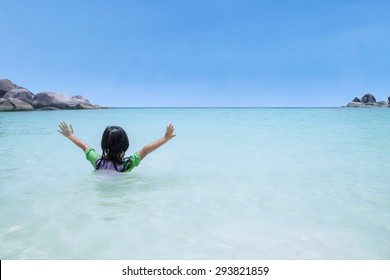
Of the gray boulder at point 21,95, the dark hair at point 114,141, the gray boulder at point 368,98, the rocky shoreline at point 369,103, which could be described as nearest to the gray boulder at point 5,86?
the gray boulder at point 21,95

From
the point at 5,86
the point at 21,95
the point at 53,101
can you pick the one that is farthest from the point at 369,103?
the point at 5,86

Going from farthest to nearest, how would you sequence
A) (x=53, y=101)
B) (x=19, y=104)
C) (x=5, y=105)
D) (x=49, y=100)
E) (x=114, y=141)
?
(x=53, y=101), (x=49, y=100), (x=19, y=104), (x=5, y=105), (x=114, y=141)

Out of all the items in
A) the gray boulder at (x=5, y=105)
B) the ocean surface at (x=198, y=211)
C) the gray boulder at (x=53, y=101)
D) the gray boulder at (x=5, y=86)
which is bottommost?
the ocean surface at (x=198, y=211)

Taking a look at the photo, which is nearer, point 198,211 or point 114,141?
point 198,211

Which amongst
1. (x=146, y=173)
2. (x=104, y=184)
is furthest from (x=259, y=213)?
(x=146, y=173)

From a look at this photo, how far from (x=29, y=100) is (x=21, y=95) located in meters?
1.98

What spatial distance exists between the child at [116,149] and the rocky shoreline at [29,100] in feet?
176

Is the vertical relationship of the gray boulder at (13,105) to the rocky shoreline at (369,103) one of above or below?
below

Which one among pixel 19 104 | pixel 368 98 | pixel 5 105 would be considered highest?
pixel 368 98

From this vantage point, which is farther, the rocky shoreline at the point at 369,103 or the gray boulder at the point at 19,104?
the rocky shoreline at the point at 369,103

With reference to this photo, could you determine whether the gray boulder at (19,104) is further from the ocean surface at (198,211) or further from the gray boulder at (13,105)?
the ocean surface at (198,211)

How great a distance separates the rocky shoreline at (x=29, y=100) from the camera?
51250 mm

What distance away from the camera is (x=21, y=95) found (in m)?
55.4

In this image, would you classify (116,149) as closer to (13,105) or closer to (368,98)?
(13,105)
